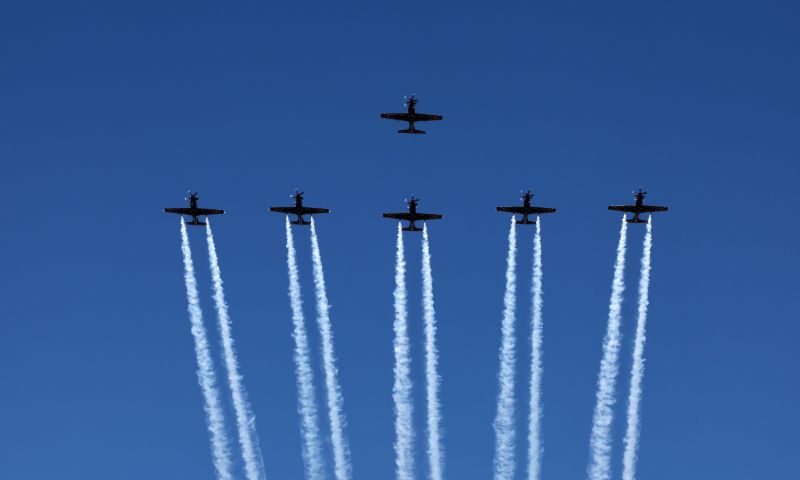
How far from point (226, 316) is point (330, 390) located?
14.2 meters

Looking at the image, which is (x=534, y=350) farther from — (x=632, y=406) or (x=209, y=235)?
(x=209, y=235)

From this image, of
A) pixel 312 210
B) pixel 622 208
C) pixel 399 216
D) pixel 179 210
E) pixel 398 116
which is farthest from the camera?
pixel 398 116

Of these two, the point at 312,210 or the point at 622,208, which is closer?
the point at 622,208

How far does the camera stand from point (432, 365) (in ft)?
412

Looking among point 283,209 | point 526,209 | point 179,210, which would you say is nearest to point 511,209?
point 526,209

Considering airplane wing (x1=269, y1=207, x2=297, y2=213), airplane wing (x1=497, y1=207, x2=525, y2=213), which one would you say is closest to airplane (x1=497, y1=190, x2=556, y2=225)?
airplane wing (x1=497, y1=207, x2=525, y2=213)

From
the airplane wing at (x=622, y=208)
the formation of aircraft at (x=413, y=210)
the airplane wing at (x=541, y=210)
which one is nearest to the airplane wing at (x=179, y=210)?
the formation of aircraft at (x=413, y=210)

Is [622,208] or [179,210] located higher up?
[179,210]

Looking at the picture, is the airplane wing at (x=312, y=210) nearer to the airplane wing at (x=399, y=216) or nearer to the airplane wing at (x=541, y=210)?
the airplane wing at (x=399, y=216)

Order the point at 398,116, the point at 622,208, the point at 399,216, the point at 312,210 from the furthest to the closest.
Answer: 1. the point at 398,116
2. the point at 312,210
3. the point at 622,208
4. the point at 399,216

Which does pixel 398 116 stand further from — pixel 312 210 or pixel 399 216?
pixel 312 210

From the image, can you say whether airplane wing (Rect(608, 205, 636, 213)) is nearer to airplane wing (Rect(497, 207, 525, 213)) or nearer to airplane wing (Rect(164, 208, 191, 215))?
airplane wing (Rect(497, 207, 525, 213))

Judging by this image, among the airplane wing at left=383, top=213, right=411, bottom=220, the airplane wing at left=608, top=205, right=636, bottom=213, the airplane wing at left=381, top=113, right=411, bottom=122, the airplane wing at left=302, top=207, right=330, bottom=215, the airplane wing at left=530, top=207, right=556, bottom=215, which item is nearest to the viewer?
the airplane wing at left=383, top=213, right=411, bottom=220

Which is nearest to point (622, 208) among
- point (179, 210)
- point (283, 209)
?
point (283, 209)
